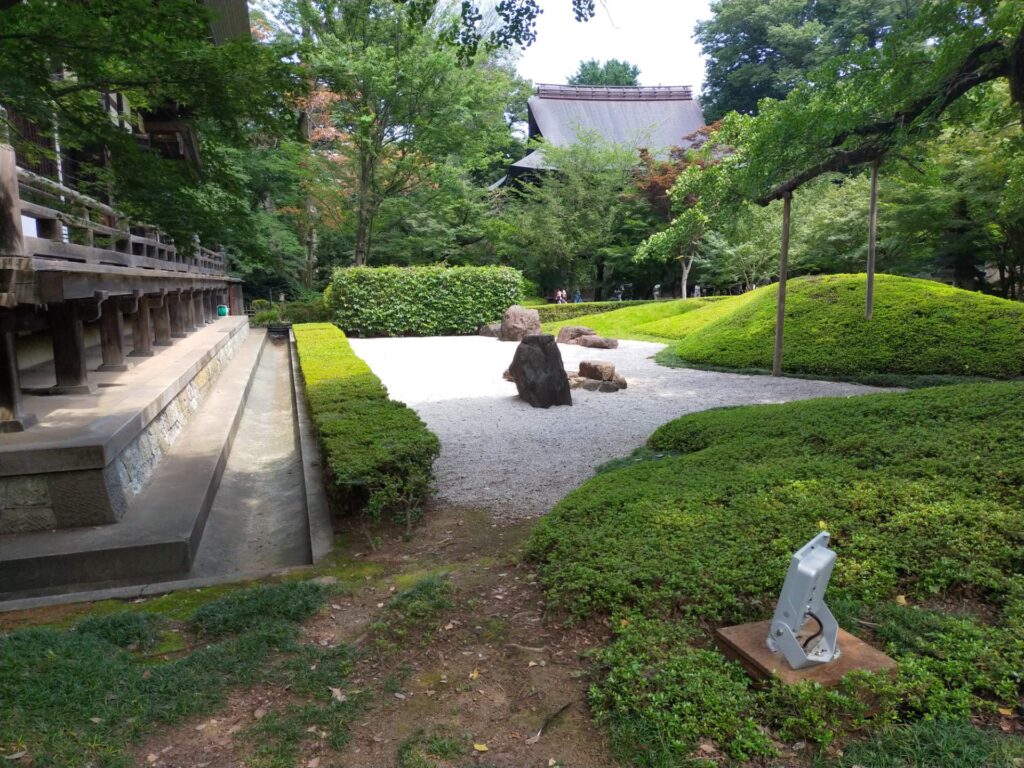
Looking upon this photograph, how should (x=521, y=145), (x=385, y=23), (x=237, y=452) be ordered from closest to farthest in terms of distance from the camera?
(x=237, y=452), (x=385, y=23), (x=521, y=145)

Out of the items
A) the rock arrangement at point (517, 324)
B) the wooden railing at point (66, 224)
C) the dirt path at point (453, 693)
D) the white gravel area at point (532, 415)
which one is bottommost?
the white gravel area at point (532, 415)

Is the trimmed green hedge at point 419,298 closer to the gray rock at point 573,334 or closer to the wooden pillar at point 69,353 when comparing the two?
the gray rock at point 573,334

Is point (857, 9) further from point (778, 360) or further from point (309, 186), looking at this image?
point (778, 360)

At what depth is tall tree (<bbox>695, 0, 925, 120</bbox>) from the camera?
29.8 metres

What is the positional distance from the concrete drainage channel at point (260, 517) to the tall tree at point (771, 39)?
1140 inches

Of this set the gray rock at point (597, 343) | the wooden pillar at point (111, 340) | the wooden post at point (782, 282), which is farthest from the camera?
the gray rock at point (597, 343)

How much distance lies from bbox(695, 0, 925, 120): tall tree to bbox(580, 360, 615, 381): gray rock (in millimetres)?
25073

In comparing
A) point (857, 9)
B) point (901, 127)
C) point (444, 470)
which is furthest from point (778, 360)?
point (857, 9)

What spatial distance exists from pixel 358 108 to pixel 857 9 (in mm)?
24878

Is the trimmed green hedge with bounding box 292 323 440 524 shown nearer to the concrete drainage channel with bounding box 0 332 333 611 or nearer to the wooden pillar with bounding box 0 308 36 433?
the concrete drainage channel with bounding box 0 332 333 611

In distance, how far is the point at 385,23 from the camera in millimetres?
18969

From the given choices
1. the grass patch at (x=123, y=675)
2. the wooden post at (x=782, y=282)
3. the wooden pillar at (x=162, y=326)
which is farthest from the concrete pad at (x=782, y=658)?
the wooden pillar at (x=162, y=326)

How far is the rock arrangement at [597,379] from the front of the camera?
9008 mm

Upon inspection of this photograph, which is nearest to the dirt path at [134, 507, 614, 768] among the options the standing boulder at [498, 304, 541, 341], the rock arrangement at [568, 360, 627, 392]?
the rock arrangement at [568, 360, 627, 392]
